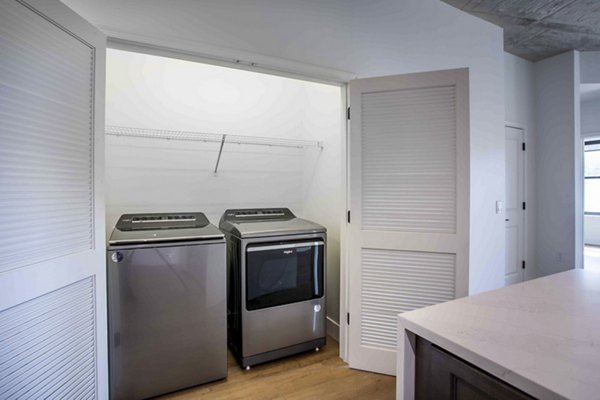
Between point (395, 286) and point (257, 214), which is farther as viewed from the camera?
point (257, 214)

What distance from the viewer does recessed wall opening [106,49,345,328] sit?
7.82ft

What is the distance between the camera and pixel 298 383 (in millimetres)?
1921

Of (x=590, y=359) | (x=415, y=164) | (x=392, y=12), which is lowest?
(x=590, y=359)

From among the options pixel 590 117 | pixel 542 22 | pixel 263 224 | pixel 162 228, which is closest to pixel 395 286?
pixel 263 224

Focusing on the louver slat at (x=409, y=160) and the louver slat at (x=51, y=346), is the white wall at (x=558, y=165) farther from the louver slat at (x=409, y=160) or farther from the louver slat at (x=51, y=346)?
the louver slat at (x=51, y=346)

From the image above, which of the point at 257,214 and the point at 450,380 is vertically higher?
the point at 257,214

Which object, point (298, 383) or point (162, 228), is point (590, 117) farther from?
point (162, 228)

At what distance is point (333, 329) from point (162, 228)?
1651mm

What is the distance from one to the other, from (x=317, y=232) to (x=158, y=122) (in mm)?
1659

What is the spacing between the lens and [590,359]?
676 mm

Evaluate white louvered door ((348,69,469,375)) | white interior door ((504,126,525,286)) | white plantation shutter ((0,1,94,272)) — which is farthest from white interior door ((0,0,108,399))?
white interior door ((504,126,525,286))

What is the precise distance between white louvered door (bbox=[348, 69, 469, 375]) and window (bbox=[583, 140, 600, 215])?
5.77m

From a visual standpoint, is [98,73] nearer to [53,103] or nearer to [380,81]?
[53,103]

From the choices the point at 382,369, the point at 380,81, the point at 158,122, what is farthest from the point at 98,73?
the point at 382,369
